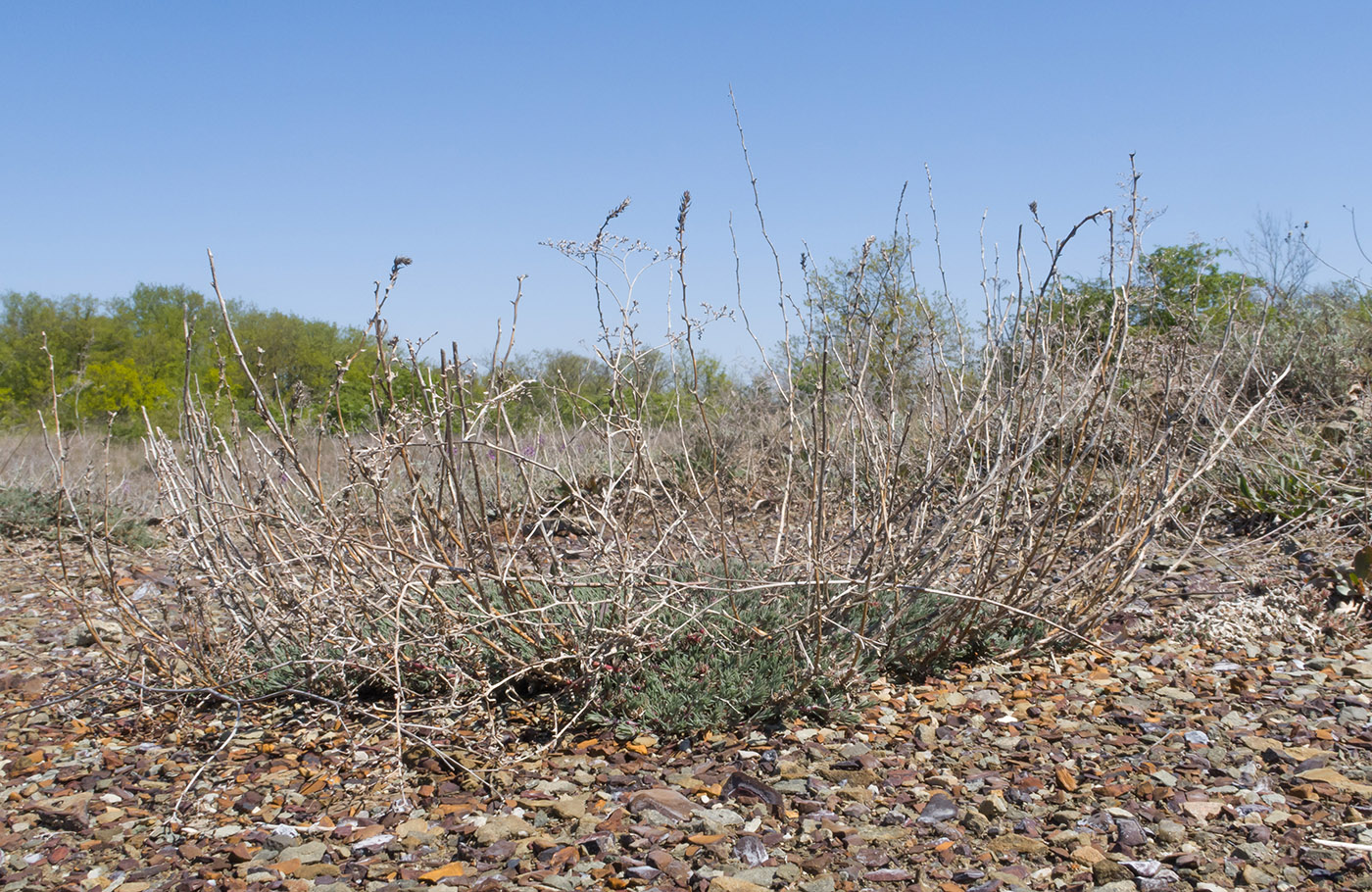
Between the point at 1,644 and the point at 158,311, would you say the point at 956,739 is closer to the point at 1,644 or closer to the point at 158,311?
the point at 1,644

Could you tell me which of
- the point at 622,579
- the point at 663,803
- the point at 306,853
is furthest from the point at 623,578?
the point at 306,853

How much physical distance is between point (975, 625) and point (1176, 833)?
47.2 inches

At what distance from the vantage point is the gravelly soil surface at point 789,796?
2150 millimetres

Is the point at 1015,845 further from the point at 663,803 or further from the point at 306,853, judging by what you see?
the point at 306,853

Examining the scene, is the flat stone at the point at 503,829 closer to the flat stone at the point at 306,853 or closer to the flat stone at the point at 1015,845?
the flat stone at the point at 306,853

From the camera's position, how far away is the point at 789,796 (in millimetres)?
2502

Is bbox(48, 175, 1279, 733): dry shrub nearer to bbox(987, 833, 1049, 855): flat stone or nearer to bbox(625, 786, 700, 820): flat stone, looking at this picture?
bbox(625, 786, 700, 820): flat stone

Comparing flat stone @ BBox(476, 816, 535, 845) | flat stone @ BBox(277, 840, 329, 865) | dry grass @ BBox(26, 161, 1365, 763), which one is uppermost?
dry grass @ BBox(26, 161, 1365, 763)

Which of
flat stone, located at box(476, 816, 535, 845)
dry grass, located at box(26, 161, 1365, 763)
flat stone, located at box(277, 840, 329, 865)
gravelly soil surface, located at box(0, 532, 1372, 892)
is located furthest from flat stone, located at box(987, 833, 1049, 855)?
flat stone, located at box(277, 840, 329, 865)

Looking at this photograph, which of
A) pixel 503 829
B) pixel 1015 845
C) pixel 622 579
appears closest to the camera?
pixel 1015 845

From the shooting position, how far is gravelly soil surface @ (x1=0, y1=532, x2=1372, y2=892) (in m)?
2.15

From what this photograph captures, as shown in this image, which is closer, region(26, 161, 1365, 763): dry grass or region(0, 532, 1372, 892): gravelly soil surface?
region(0, 532, 1372, 892): gravelly soil surface

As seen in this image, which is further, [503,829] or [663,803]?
[663,803]

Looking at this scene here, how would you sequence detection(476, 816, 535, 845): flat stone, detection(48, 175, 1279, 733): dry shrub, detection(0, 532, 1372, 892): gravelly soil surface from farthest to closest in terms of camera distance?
detection(48, 175, 1279, 733): dry shrub < detection(476, 816, 535, 845): flat stone < detection(0, 532, 1372, 892): gravelly soil surface
